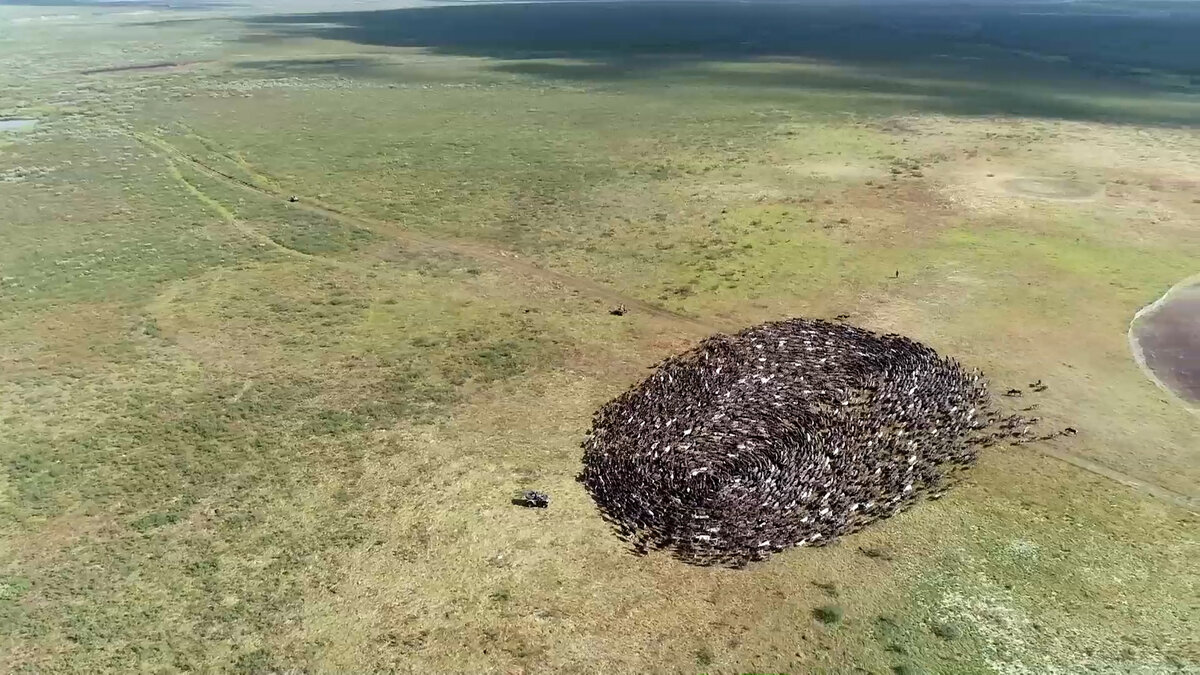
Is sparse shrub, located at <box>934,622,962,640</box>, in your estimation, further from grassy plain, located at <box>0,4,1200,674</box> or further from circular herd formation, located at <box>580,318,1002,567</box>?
circular herd formation, located at <box>580,318,1002,567</box>

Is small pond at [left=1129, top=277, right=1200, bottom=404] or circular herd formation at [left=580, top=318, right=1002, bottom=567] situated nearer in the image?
circular herd formation at [left=580, top=318, right=1002, bottom=567]

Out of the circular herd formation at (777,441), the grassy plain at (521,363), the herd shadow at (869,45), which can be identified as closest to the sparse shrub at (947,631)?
the grassy plain at (521,363)

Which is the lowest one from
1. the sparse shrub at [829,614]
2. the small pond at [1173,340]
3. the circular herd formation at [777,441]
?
the sparse shrub at [829,614]

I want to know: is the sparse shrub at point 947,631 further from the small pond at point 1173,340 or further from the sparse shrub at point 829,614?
the small pond at point 1173,340

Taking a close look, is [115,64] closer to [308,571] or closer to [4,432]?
[4,432]

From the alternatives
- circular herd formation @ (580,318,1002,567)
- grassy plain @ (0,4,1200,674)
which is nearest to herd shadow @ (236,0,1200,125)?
grassy plain @ (0,4,1200,674)

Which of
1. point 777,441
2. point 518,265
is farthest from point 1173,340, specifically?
point 518,265
